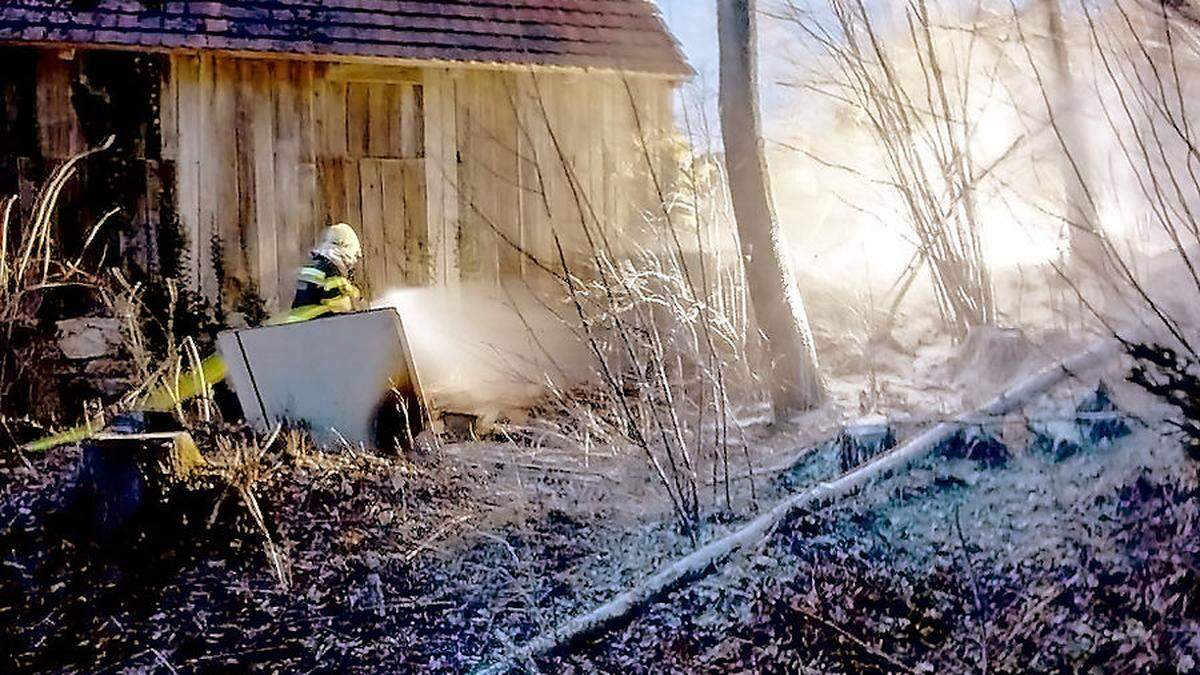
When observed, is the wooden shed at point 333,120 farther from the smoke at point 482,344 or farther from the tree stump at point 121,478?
the tree stump at point 121,478

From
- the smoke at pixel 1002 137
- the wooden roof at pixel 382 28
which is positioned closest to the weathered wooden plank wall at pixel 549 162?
the wooden roof at pixel 382 28

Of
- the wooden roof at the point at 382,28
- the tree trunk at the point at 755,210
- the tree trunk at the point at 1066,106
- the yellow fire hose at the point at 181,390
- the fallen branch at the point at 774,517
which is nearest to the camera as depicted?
the fallen branch at the point at 774,517

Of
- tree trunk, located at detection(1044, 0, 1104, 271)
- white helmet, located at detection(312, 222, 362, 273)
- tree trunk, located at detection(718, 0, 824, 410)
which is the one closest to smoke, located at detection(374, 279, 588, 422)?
white helmet, located at detection(312, 222, 362, 273)

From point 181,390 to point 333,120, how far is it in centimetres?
355

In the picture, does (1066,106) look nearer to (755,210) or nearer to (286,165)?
(755,210)

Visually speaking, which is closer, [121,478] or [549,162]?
[121,478]

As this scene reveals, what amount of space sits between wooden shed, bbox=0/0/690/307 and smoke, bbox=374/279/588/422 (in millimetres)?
330

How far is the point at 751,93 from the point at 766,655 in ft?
18.4

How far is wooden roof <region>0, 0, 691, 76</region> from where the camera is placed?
32.9 ft

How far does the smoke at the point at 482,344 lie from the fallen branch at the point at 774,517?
5068 millimetres

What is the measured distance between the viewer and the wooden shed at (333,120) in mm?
10188

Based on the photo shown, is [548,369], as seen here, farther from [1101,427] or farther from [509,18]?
[1101,427]

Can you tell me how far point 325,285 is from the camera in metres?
8.82

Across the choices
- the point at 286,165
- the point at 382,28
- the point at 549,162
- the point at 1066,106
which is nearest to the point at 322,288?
the point at 286,165
